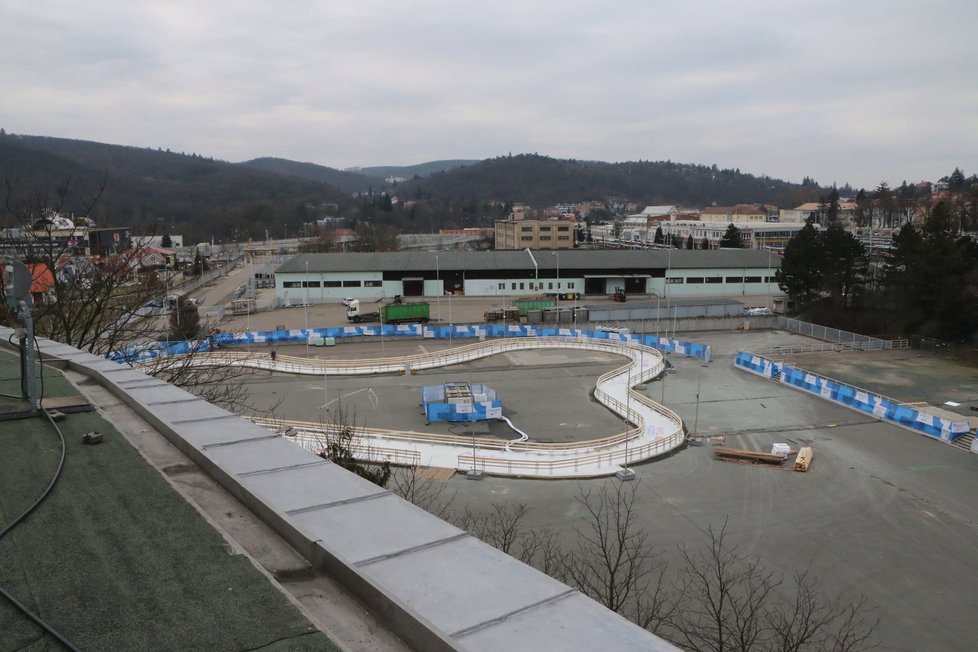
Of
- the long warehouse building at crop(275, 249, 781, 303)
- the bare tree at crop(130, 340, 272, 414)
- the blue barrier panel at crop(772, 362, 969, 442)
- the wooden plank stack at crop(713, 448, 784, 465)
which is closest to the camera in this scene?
→ the bare tree at crop(130, 340, 272, 414)

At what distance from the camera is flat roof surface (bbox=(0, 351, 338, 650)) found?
2783mm

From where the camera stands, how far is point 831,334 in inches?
1412

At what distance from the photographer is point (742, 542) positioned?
12.9 meters

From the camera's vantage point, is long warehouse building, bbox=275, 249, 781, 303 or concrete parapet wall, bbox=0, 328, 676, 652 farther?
long warehouse building, bbox=275, 249, 781, 303

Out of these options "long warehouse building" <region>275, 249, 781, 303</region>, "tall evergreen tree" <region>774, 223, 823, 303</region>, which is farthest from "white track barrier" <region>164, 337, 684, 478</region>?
"long warehouse building" <region>275, 249, 781, 303</region>

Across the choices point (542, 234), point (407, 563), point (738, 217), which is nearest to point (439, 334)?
point (407, 563)

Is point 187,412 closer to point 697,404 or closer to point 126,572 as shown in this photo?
point 126,572

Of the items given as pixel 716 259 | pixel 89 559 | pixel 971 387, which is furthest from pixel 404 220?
pixel 89 559

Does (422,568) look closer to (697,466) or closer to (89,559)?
(89,559)

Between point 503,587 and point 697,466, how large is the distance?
15.8 metres

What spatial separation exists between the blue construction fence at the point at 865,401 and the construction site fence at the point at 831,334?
9.33m

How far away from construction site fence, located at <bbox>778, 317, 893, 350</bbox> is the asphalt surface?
5.19 metres

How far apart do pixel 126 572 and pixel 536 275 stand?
1952 inches

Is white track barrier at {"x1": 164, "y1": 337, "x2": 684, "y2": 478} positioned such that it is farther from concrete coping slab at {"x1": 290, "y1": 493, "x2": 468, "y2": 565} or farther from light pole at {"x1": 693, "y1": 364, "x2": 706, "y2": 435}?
concrete coping slab at {"x1": 290, "y1": 493, "x2": 468, "y2": 565}
